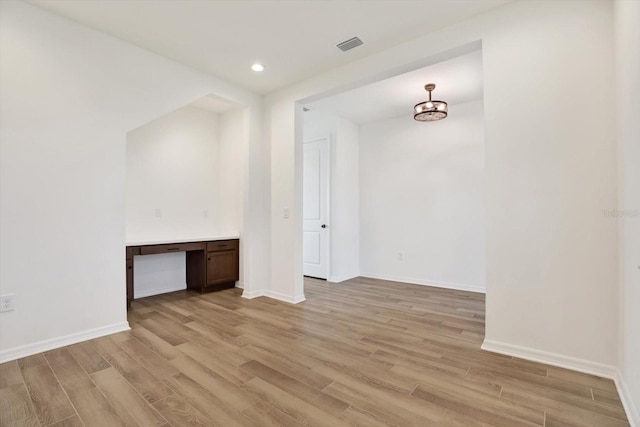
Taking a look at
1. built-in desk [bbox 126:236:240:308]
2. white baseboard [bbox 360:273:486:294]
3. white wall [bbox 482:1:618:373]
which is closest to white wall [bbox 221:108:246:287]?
built-in desk [bbox 126:236:240:308]

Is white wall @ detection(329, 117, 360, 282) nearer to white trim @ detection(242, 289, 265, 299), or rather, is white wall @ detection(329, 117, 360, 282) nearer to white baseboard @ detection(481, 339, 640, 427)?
white trim @ detection(242, 289, 265, 299)

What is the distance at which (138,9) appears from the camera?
97.7 inches

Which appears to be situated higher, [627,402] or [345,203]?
[345,203]

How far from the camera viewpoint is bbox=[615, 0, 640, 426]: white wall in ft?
5.22

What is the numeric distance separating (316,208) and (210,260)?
2012 mm

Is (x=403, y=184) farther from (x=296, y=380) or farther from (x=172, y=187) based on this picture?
(x=296, y=380)

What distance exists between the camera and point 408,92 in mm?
4086

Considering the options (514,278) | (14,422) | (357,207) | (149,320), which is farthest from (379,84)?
(14,422)

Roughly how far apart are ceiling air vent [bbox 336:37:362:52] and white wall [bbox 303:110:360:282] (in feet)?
6.34

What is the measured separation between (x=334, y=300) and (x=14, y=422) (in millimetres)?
2962

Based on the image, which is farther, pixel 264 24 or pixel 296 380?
pixel 264 24

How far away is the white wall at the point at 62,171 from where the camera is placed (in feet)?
→ 7.68

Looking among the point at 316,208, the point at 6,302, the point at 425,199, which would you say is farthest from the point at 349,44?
the point at 6,302

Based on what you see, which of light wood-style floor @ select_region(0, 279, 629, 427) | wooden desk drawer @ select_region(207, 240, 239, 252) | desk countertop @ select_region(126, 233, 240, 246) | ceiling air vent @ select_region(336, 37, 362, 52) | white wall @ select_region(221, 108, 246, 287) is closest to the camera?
light wood-style floor @ select_region(0, 279, 629, 427)
